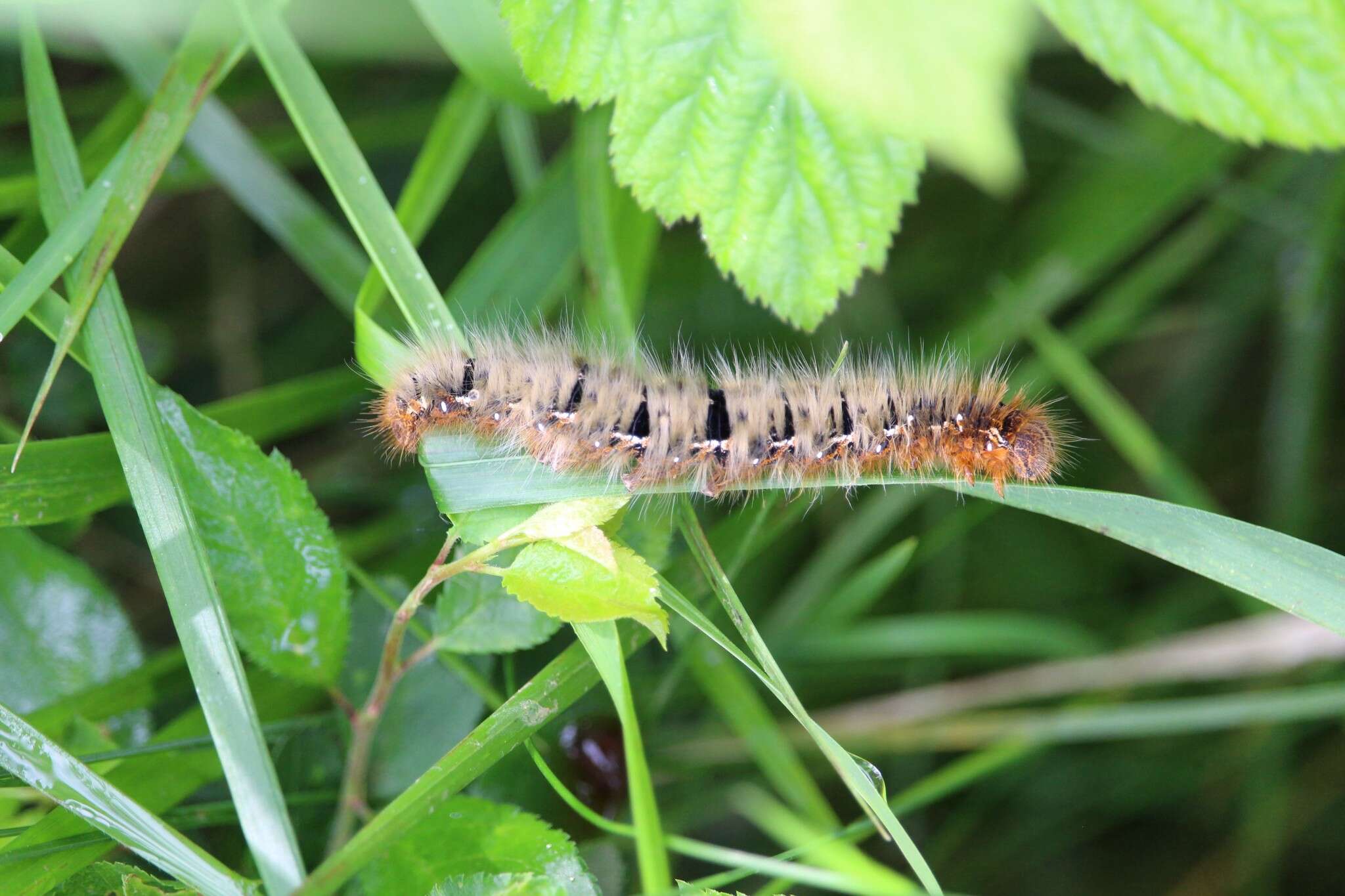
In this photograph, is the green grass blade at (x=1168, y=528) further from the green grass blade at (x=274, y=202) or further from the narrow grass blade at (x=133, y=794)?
the green grass blade at (x=274, y=202)

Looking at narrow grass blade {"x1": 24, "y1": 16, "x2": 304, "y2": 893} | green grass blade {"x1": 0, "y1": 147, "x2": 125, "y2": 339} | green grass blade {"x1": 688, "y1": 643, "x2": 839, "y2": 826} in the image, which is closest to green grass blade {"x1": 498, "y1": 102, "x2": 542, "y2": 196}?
narrow grass blade {"x1": 24, "y1": 16, "x2": 304, "y2": 893}

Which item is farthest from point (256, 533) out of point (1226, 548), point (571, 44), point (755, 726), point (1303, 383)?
point (1303, 383)

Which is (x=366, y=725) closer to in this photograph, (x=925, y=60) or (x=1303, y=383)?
(x=925, y=60)

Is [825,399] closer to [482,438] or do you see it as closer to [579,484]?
[579,484]

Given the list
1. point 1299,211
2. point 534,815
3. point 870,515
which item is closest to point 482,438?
point 534,815

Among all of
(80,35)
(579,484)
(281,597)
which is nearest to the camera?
(281,597)

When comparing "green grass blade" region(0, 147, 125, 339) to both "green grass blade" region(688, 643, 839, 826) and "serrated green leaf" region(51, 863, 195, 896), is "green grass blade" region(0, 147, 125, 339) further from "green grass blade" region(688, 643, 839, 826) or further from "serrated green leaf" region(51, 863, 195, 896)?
"green grass blade" region(688, 643, 839, 826)

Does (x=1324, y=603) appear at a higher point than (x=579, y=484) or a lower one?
lower
